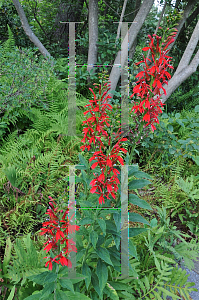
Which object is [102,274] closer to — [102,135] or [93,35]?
[102,135]

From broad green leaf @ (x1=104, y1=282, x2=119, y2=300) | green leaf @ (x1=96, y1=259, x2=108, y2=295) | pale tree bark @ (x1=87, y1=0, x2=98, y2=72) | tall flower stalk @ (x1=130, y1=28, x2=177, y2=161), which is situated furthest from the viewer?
pale tree bark @ (x1=87, y1=0, x2=98, y2=72)

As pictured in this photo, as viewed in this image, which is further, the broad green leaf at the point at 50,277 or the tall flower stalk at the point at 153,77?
the broad green leaf at the point at 50,277

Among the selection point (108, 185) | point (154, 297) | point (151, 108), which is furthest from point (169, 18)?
point (154, 297)

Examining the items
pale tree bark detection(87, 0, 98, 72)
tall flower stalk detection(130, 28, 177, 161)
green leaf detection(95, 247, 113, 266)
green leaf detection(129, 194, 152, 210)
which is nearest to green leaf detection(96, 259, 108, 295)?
green leaf detection(95, 247, 113, 266)

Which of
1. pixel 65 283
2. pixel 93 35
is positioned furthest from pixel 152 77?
pixel 93 35

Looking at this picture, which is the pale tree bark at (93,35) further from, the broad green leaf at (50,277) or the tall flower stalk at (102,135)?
the broad green leaf at (50,277)

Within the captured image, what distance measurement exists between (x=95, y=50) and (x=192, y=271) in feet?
7.20

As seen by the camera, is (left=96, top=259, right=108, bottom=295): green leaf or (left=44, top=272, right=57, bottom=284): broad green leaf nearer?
(left=44, top=272, right=57, bottom=284): broad green leaf

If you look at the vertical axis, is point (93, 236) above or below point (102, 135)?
below

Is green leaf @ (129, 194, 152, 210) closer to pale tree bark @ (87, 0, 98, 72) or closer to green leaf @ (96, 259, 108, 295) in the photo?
green leaf @ (96, 259, 108, 295)

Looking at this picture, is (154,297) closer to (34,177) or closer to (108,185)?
(108,185)

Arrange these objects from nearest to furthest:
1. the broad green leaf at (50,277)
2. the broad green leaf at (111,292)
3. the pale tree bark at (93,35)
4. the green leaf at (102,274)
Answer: the broad green leaf at (50,277) → the green leaf at (102,274) → the broad green leaf at (111,292) → the pale tree bark at (93,35)

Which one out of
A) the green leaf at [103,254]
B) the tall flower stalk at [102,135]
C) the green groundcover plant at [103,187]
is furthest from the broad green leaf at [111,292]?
the tall flower stalk at [102,135]

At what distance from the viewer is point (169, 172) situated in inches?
113
